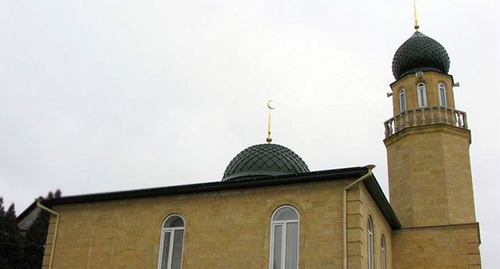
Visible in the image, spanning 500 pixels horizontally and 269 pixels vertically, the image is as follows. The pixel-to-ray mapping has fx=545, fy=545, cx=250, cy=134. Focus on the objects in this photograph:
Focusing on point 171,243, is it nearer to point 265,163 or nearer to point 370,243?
point 265,163

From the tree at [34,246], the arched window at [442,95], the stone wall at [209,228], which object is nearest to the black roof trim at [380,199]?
the stone wall at [209,228]

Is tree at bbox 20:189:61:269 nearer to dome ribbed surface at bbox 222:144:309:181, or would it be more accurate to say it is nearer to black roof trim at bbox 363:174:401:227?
dome ribbed surface at bbox 222:144:309:181

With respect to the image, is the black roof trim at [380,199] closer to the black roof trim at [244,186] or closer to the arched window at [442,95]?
the black roof trim at [244,186]

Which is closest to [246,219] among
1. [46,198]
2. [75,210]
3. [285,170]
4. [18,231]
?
[285,170]

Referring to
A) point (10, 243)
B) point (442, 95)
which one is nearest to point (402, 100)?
point (442, 95)

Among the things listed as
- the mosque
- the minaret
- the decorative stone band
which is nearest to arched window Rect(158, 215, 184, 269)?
the mosque

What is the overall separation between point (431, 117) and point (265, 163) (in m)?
6.23

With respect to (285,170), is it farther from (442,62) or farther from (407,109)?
(442,62)

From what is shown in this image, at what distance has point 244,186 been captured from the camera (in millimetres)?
13203

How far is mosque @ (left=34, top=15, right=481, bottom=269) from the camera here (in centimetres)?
1223

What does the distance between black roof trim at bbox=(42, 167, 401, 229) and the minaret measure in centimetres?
214

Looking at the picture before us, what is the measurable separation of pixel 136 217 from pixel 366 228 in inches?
232

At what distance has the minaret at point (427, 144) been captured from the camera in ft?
57.0

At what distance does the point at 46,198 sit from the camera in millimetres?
15320
